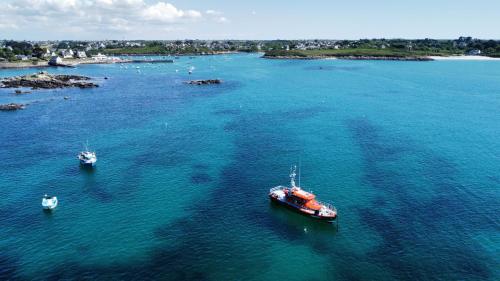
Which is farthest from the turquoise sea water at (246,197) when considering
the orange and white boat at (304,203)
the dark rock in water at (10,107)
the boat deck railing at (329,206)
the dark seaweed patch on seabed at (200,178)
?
the dark rock in water at (10,107)

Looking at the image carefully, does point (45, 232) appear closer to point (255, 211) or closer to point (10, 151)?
point (255, 211)

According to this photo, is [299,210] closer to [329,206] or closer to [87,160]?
[329,206]

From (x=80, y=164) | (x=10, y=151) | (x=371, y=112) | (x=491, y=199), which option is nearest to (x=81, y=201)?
(x=80, y=164)

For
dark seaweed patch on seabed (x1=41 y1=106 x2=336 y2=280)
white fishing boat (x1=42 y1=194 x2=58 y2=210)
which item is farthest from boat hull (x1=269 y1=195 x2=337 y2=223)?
white fishing boat (x1=42 y1=194 x2=58 y2=210)

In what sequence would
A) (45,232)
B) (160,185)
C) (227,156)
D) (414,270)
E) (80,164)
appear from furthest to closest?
1. (227,156)
2. (80,164)
3. (160,185)
4. (45,232)
5. (414,270)

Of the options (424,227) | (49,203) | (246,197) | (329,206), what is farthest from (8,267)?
(424,227)

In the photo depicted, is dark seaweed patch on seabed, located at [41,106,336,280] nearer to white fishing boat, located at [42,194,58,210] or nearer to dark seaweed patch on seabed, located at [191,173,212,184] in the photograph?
dark seaweed patch on seabed, located at [191,173,212,184]
